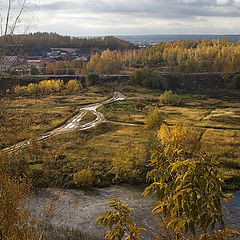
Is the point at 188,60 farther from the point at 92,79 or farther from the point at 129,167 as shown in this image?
the point at 129,167

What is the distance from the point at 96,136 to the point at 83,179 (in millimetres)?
15921

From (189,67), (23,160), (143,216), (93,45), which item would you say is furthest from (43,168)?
(93,45)

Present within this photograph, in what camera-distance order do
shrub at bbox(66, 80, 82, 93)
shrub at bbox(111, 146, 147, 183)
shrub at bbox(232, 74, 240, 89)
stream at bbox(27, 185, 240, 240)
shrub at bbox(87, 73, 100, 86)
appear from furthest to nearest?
1. shrub at bbox(87, 73, 100, 86)
2. shrub at bbox(232, 74, 240, 89)
3. shrub at bbox(66, 80, 82, 93)
4. shrub at bbox(111, 146, 147, 183)
5. stream at bbox(27, 185, 240, 240)

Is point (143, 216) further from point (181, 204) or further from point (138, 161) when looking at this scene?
point (181, 204)

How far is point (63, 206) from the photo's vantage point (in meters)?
21.0

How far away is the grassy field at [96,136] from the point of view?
88.0 feet

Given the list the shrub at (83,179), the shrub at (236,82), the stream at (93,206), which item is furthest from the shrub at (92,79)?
the stream at (93,206)

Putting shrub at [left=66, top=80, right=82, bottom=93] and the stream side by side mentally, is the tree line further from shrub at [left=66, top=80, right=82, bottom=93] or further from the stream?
the stream

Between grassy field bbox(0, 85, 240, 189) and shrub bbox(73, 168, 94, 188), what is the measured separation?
65cm

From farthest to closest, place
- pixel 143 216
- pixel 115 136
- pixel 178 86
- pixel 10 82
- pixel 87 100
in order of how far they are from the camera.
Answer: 1. pixel 178 86
2. pixel 87 100
3. pixel 115 136
4. pixel 143 216
5. pixel 10 82

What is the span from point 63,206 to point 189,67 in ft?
338

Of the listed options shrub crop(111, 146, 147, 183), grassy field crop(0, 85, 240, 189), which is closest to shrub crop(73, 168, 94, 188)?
grassy field crop(0, 85, 240, 189)

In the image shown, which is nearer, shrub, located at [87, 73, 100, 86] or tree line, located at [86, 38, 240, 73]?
shrub, located at [87, 73, 100, 86]

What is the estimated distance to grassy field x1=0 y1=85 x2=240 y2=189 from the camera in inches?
1056
